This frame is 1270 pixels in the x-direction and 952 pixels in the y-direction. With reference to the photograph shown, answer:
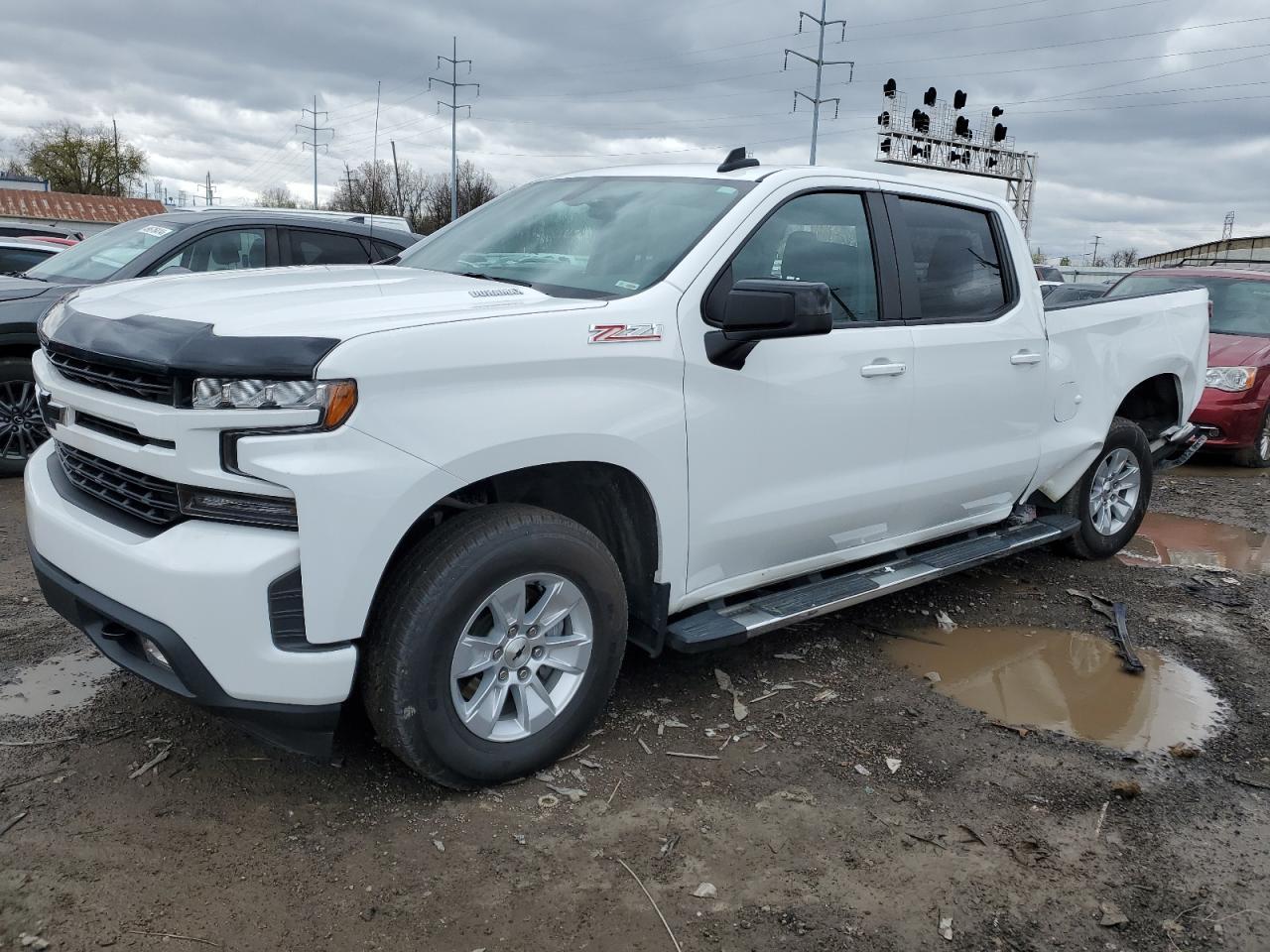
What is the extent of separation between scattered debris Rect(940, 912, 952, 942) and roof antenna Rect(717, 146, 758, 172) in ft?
8.94

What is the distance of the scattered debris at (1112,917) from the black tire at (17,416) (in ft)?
21.1

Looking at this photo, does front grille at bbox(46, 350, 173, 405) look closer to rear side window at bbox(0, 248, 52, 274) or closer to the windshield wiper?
the windshield wiper

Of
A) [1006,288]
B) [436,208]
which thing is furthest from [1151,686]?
[436,208]

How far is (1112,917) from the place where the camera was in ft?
8.98

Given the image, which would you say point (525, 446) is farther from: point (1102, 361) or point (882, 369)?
point (1102, 361)

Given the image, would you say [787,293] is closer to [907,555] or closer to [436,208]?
[907,555]

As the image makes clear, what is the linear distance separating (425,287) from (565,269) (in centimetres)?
54

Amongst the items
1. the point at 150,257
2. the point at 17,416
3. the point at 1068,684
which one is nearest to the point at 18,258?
the point at 17,416

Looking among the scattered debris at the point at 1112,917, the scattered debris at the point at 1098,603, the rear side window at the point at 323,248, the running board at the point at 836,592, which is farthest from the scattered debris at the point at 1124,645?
the rear side window at the point at 323,248

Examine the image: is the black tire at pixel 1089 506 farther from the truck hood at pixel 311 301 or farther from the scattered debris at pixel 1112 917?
the truck hood at pixel 311 301

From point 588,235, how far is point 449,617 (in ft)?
5.30

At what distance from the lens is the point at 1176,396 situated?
6.10 m

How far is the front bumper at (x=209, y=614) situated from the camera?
8.30ft

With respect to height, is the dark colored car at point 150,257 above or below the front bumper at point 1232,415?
above
